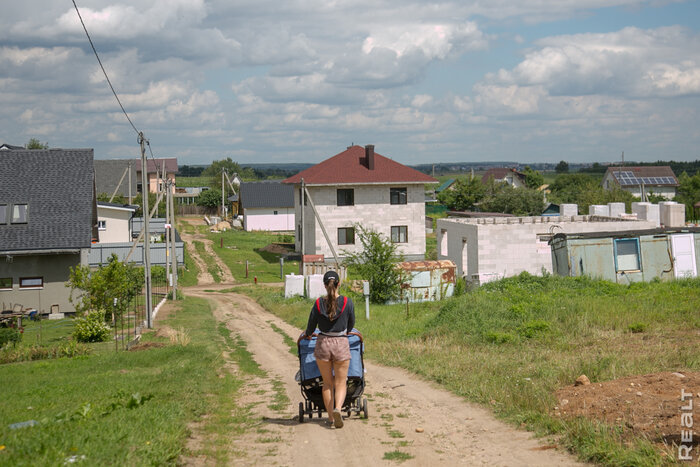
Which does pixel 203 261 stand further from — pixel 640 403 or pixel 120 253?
pixel 640 403

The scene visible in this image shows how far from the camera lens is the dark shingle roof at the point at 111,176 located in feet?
266

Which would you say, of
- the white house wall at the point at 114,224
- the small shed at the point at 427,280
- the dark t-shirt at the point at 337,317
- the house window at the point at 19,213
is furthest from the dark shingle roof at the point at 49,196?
the dark t-shirt at the point at 337,317

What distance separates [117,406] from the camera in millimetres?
8734

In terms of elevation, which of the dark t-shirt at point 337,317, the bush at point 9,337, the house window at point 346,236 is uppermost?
A: the house window at point 346,236

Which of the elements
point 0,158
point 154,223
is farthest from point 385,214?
point 0,158

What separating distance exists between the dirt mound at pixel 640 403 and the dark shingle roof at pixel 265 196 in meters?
61.6

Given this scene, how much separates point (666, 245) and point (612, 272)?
2546 mm

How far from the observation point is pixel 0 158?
29.3m

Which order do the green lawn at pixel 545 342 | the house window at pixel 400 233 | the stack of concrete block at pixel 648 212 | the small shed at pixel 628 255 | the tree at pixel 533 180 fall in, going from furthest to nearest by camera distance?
the tree at pixel 533 180 → the house window at pixel 400 233 → the stack of concrete block at pixel 648 212 → the small shed at pixel 628 255 → the green lawn at pixel 545 342

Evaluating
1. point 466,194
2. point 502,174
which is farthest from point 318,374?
point 502,174

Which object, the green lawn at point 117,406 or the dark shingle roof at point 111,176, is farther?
the dark shingle roof at point 111,176

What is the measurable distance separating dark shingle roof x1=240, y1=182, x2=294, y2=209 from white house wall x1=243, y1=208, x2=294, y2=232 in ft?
1.89

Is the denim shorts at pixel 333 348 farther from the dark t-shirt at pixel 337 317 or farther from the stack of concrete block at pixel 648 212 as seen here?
the stack of concrete block at pixel 648 212

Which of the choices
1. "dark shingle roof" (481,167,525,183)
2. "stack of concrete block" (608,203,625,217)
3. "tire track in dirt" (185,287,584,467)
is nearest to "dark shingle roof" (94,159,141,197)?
"stack of concrete block" (608,203,625,217)
